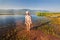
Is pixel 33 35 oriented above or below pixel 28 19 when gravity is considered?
below

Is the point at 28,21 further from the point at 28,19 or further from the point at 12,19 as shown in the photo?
the point at 12,19

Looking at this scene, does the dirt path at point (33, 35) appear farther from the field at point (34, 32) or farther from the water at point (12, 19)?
the water at point (12, 19)

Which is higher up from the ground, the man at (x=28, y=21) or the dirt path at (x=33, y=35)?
the man at (x=28, y=21)

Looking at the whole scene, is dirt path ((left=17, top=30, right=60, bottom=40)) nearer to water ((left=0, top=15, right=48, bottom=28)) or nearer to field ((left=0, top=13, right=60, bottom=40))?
field ((left=0, top=13, right=60, bottom=40))

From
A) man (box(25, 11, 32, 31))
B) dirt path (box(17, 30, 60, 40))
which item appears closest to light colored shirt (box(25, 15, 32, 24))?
man (box(25, 11, 32, 31))

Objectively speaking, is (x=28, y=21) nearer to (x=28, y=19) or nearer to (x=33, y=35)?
(x=28, y=19)

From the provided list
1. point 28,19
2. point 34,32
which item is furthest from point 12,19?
point 34,32

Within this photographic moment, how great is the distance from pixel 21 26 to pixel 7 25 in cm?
17

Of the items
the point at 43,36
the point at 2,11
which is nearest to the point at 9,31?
the point at 2,11

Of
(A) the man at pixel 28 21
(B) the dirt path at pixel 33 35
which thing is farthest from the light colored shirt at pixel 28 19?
(B) the dirt path at pixel 33 35

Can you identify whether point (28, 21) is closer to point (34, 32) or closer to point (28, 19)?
point (28, 19)

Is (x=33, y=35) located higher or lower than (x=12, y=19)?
lower

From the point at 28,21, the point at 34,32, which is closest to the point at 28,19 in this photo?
the point at 28,21

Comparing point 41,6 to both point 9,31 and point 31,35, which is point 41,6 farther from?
point 9,31
